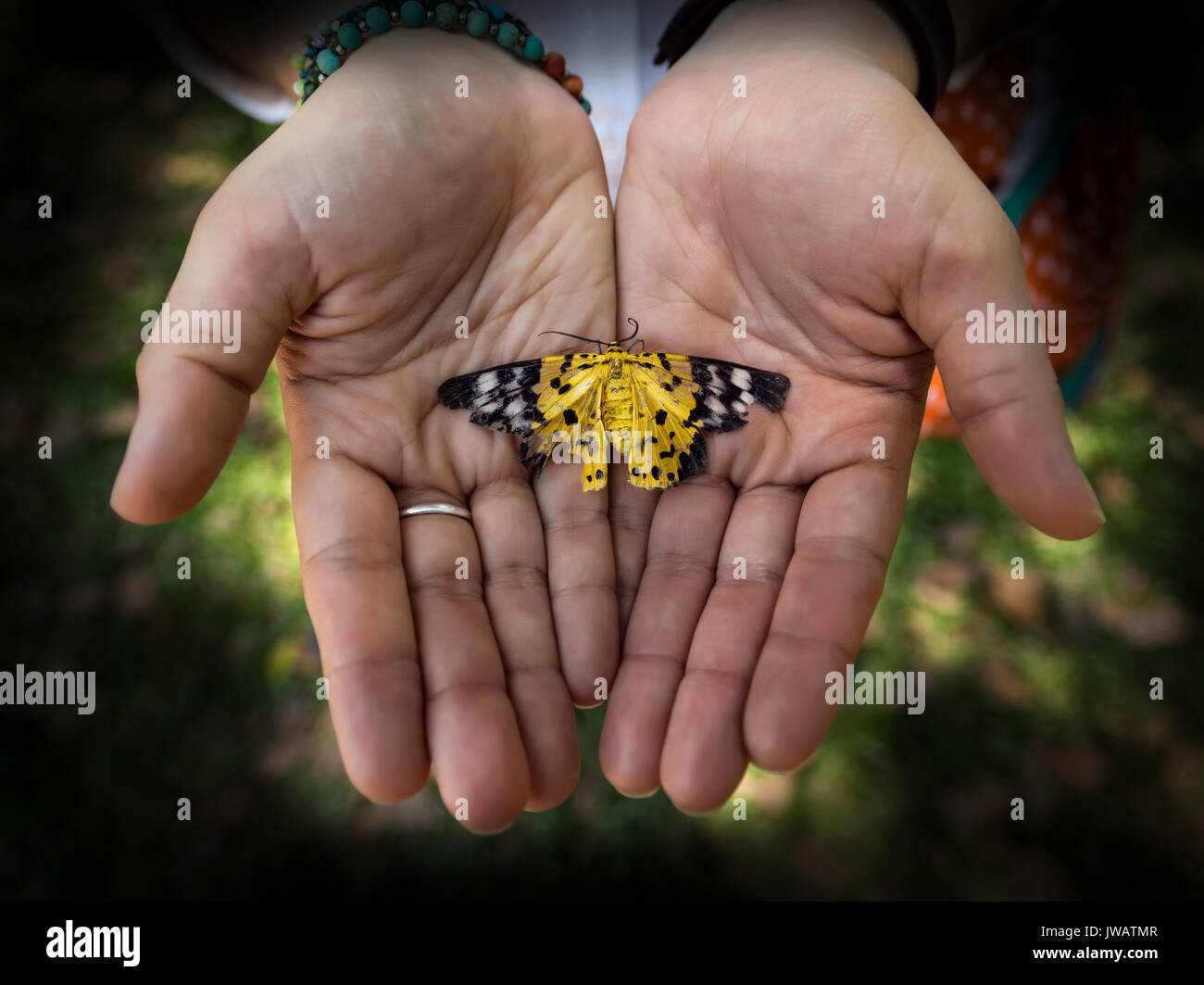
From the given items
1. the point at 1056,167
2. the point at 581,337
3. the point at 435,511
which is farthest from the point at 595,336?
the point at 1056,167

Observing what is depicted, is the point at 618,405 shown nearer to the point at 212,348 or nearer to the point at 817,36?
the point at 212,348

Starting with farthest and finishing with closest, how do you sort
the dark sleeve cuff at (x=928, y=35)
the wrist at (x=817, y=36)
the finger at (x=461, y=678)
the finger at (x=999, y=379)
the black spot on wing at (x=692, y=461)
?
the dark sleeve cuff at (x=928, y=35) → the wrist at (x=817, y=36) → the black spot on wing at (x=692, y=461) → the finger at (x=999, y=379) → the finger at (x=461, y=678)

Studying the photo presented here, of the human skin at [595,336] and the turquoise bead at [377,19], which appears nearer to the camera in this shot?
the human skin at [595,336]

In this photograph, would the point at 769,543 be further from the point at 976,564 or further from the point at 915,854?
the point at 976,564

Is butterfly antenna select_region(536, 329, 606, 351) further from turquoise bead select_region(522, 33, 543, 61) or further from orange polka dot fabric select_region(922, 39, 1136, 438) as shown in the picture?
orange polka dot fabric select_region(922, 39, 1136, 438)

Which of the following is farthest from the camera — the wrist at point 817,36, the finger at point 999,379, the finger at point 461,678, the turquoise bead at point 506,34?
the turquoise bead at point 506,34

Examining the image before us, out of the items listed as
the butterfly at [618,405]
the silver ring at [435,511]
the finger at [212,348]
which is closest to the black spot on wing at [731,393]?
the butterfly at [618,405]

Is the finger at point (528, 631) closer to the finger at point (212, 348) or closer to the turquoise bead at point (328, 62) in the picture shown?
the finger at point (212, 348)
